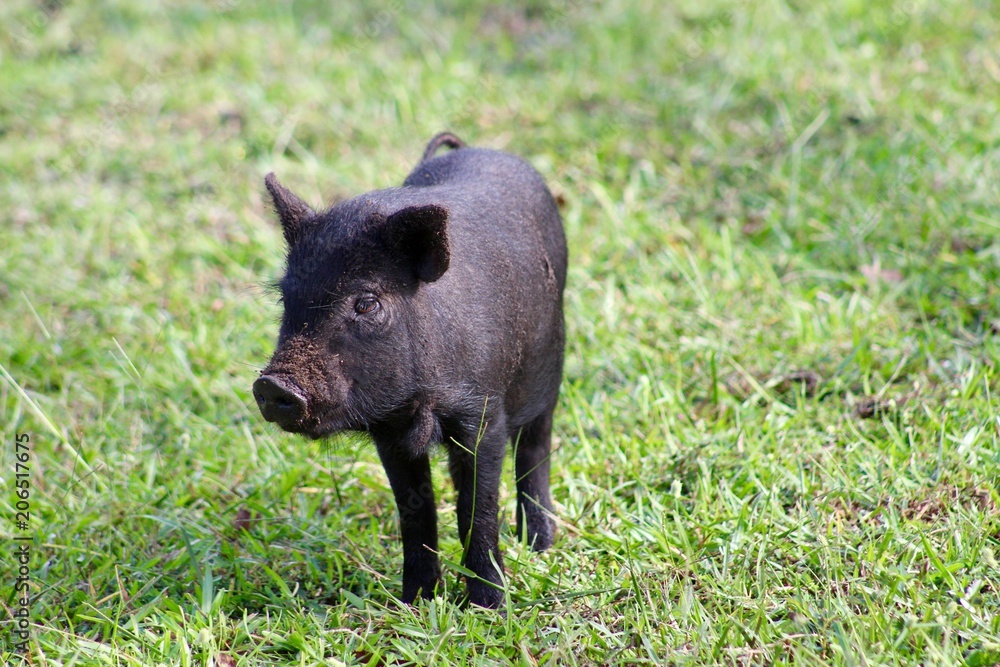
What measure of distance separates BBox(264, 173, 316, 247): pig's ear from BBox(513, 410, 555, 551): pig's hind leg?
1.15 metres

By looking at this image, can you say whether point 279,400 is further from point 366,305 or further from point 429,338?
point 429,338

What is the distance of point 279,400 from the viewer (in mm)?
2863

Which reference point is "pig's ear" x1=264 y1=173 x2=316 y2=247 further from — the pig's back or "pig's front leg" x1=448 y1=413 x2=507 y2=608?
"pig's front leg" x1=448 y1=413 x2=507 y2=608

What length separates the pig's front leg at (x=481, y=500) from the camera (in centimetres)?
337

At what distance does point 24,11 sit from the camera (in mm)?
9547

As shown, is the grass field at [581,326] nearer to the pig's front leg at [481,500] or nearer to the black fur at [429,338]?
the pig's front leg at [481,500]

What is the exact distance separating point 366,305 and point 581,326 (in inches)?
93.4

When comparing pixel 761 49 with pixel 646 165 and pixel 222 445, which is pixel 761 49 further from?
pixel 222 445

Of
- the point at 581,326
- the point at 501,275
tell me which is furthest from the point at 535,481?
the point at 581,326

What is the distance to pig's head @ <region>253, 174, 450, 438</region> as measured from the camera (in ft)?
9.73

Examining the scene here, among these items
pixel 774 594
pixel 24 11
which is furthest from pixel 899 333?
pixel 24 11

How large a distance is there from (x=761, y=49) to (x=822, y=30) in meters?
0.56
